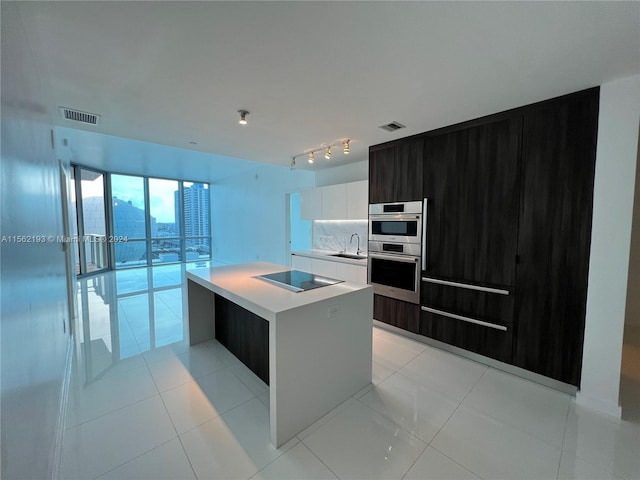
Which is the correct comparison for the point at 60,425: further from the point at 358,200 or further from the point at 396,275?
the point at 358,200

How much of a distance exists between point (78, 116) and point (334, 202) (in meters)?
3.25

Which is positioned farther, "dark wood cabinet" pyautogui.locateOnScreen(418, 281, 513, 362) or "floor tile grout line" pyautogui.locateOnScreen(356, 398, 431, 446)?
"dark wood cabinet" pyautogui.locateOnScreen(418, 281, 513, 362)

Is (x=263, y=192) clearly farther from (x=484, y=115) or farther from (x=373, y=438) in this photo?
(x=373, y=438)

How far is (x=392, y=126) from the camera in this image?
2789 millimetres

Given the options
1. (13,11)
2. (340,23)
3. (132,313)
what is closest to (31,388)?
(13,11)

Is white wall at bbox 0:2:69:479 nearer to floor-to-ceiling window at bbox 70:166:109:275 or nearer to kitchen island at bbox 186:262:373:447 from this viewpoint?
kitchen island at bbox 186:262:373:447

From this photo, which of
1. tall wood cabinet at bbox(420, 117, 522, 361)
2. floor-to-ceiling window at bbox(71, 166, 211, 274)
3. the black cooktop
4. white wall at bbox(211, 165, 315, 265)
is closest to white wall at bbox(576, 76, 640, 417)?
tall wood cabinet at bbox(420, 117, 522, 361)

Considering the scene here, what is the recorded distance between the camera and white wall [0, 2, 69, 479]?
0.91 metres

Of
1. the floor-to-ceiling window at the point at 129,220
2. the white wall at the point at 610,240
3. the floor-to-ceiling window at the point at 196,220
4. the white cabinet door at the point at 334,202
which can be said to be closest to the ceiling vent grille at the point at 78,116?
the white cabinet door at the point at 334,202

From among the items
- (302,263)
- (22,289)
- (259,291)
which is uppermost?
(22,289)

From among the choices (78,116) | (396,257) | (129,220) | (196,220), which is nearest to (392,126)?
(396,257)

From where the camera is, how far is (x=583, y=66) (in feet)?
5.61

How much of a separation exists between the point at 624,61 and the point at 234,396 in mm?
3643

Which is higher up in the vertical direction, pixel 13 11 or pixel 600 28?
pixel 600 28
